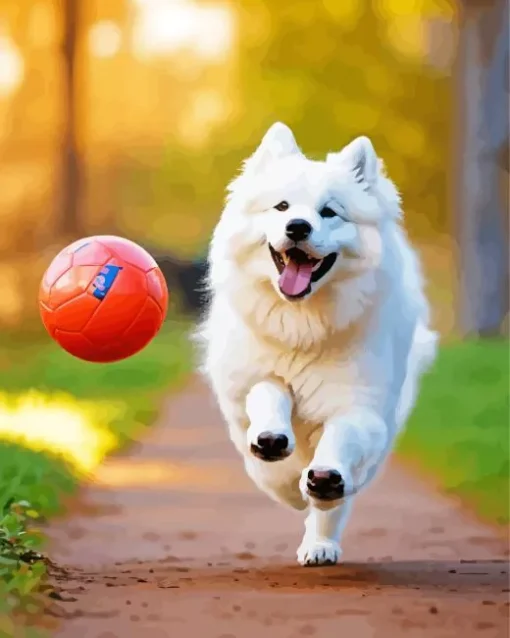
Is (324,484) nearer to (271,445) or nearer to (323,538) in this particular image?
(271,445)

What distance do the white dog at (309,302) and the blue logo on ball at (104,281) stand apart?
0.83ft

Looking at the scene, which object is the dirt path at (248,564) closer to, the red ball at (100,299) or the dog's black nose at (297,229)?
the red ball at (100,299)

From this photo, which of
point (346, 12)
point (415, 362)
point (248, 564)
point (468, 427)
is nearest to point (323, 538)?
point (248, 564)

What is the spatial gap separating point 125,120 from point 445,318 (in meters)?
2.46

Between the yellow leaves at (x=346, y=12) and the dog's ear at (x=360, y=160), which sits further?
the yellow leaves at (x=346, y=12)

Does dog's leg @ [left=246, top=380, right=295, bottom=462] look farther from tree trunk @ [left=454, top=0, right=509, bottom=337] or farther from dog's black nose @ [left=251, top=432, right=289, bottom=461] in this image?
tree trunk @ [left=454, top=0, right=509, bottom=337]

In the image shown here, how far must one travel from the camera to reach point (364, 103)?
719cm

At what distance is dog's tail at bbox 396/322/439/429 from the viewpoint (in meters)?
3.04

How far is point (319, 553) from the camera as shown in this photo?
9.67 feet

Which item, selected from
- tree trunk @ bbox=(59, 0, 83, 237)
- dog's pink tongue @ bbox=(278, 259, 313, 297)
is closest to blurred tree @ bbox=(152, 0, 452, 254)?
tree trunk @ bbox=(59, 0, 83, 237)

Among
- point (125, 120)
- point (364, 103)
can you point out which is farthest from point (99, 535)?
point (364, 103)

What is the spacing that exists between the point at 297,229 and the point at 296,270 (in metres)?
0.13

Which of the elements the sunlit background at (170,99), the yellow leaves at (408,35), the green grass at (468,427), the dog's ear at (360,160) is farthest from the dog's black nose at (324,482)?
the yellow leaves at (408,35)

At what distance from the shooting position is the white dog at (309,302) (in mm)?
2643
